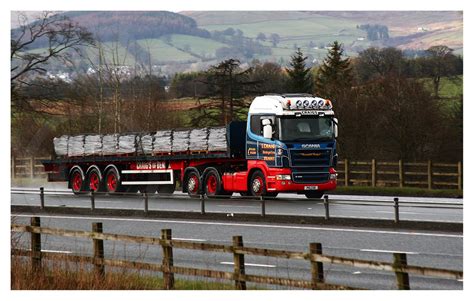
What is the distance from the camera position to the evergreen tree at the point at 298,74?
39.2 m

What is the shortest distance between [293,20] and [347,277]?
→ 15.0 meters

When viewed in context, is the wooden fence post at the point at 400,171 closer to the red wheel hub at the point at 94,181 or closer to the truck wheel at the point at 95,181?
the truck wheel at the point at 95,181

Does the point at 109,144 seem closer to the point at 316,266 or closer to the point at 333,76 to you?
the point at 333,76

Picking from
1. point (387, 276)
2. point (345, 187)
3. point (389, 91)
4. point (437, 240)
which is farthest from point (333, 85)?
point (387, 276)

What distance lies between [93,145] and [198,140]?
5754mm

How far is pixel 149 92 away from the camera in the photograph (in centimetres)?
3938

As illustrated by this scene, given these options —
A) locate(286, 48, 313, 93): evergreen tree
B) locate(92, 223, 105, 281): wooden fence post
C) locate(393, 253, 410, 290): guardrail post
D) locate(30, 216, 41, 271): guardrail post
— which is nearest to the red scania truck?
locate(286, 48, 313, 93): evergreen tree

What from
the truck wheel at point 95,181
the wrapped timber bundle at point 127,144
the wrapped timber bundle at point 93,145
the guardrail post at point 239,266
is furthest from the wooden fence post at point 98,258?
the truck wheel at point 95,181

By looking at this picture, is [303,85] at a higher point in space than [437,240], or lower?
higher

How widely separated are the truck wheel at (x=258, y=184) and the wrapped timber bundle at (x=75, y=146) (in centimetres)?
908

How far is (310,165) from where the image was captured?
36.9 metres

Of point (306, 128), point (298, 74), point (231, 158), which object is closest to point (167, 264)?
point (306, 128)

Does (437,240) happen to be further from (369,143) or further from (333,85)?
(333,85)

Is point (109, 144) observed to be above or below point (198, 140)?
below
